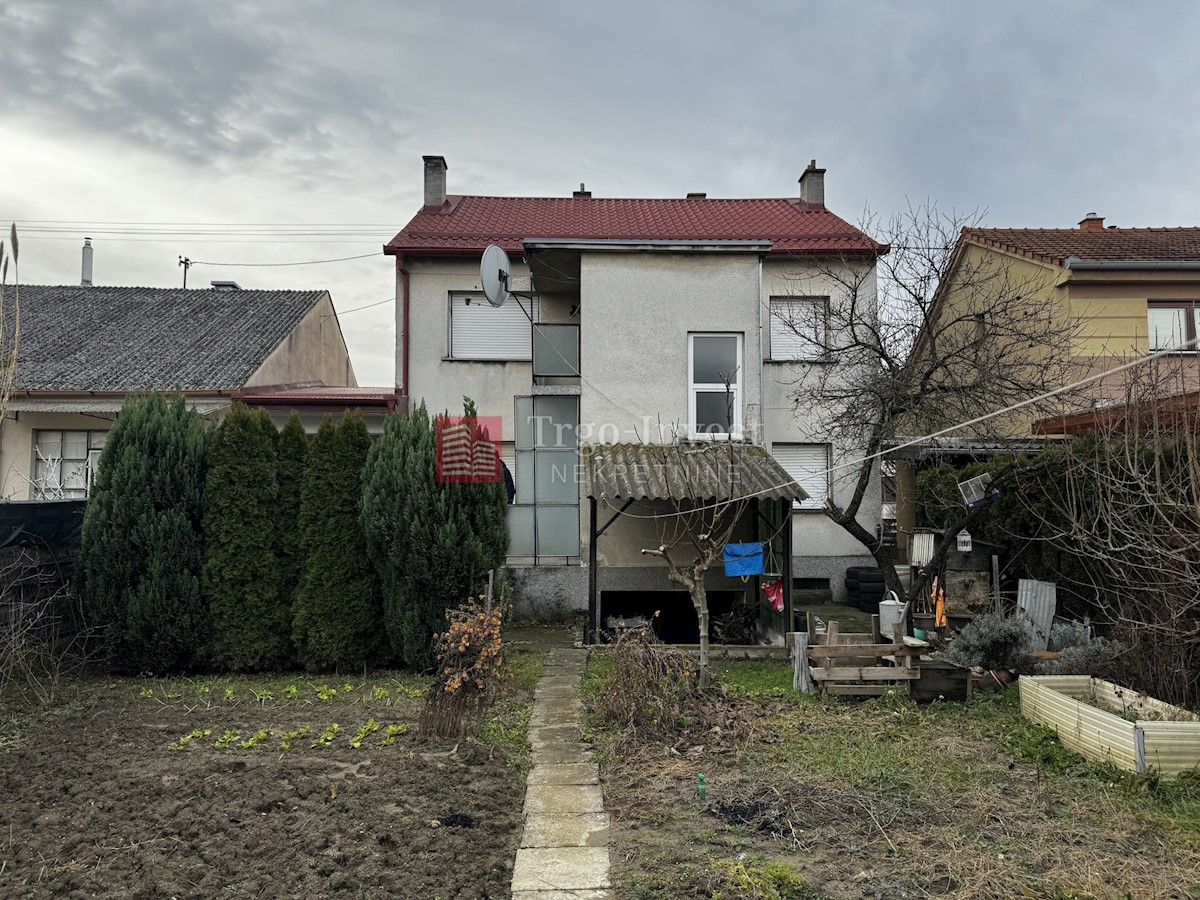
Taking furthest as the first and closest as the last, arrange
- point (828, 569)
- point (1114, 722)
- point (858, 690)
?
point (828, 569)
point (858, 690)
point (1114, 722)

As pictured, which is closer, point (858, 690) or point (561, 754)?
point (561, 754)

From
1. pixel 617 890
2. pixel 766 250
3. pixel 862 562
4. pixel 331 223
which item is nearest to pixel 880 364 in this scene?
pixel 766 250

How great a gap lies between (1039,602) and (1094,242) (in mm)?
10591

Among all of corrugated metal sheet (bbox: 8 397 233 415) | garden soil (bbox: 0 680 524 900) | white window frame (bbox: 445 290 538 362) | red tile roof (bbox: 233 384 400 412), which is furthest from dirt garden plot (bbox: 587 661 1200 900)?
corrugated metal sheet (bbox: 8 397 233 415)

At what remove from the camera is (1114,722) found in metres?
6.15

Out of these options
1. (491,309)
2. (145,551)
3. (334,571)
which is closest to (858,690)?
(334,571)

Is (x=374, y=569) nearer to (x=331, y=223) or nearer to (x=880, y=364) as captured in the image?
(x=880, y=364)

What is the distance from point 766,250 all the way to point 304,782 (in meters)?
10.2

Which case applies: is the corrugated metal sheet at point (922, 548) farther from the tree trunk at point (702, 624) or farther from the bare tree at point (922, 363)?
the tree trunk at point (702, 624)

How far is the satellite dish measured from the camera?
13156 millimetres

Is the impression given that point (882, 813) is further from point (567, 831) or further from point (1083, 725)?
point (1083, 725)

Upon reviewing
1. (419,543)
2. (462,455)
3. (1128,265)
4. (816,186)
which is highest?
(816,186)

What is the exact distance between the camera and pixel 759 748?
686 centimetres

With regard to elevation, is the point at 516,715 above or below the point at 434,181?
below
